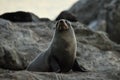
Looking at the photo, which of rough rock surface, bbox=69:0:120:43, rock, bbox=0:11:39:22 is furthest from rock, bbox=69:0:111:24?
rock, bbox=0:11:39:22

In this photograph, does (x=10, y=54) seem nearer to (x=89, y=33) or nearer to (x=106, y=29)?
(x=89, y=33)

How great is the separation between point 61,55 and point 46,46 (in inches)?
107

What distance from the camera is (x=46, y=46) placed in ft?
45.0

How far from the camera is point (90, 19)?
2919 centimetres

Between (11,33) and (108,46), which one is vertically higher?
(11,33)

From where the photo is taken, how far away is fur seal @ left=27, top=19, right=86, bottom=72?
435 inches

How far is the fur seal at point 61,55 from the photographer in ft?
36.2

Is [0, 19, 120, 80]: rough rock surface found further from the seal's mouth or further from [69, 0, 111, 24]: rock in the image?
[69, 0, 111, 24]: rock

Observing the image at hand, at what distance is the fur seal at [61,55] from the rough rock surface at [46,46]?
0.42 metres

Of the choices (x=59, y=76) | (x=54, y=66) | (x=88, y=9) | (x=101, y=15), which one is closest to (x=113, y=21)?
(x=101, y=15)

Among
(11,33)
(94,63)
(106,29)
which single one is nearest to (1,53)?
(11,33)

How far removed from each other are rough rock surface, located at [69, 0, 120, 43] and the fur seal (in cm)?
1240

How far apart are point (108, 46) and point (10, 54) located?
4.29 m

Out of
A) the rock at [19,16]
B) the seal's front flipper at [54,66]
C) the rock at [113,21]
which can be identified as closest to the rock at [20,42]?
the rock at [19,16]
